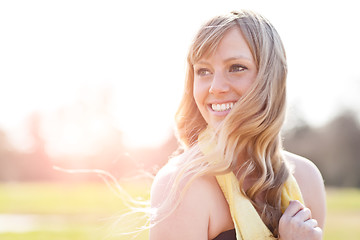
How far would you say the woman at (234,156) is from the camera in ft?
7.90

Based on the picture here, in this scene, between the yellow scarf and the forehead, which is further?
the forehead

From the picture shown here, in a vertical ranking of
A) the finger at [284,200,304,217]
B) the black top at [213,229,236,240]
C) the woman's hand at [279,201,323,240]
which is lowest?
the black top at [213,229,236,240]

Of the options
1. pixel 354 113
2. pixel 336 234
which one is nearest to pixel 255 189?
pixel 336 234

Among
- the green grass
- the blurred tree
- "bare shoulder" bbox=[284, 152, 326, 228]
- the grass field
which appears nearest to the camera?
"bare shoulder" bbox=[284, 152, 326, 228]

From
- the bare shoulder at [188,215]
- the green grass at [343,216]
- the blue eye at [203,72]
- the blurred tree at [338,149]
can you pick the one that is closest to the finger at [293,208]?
the bare shoulder at [188,215]

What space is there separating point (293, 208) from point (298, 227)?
116 millimetres

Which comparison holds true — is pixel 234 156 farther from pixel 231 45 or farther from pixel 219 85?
pixel 231 45

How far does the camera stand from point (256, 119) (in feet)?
8.30

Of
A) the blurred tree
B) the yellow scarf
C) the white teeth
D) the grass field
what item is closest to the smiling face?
the white teeth

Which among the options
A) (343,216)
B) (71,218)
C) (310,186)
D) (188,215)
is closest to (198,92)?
(188,215)

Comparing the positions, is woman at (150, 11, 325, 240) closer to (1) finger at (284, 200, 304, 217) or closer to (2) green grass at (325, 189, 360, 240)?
(1) finger at (284, 200, 304, 217)

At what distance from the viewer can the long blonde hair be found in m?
2.49

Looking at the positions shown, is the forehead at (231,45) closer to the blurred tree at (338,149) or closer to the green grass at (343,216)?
the green grass at (343,216)

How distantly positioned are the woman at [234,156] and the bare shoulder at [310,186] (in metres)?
0.15
